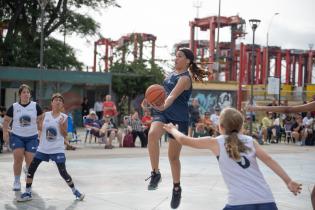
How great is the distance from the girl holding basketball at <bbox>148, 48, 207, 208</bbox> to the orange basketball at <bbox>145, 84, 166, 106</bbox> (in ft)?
0.39

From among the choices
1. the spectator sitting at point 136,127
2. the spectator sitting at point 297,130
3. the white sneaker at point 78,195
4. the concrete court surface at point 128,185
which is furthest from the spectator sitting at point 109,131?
the white sneaker at point 78,195

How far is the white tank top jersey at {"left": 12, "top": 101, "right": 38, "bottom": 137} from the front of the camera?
8875 mm

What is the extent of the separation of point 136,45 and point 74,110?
11.5 m

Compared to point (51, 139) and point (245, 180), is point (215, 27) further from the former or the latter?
point (245, 180)

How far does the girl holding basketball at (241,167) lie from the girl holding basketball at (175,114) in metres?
1.93

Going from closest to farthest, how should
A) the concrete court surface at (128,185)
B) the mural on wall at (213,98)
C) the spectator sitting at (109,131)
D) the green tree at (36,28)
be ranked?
1. the concrete court surface at (128,185)
2. the spectator sitting at (109,131)
3. the green tree at (36,28)
4. the mural on wall at (213,98)

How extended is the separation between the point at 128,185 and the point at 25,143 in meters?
2.07

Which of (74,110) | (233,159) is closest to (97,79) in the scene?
(74,110)

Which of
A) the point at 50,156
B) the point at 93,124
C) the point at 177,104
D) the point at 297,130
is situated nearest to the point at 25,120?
the point at 50,156

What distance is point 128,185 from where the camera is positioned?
32.5 feet

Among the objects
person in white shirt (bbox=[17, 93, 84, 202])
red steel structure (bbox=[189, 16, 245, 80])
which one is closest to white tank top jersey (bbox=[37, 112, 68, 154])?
person in white shirt (bbox=[17, 93, 84, 202])

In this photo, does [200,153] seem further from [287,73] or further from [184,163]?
[287,73]

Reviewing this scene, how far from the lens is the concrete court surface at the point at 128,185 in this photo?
8.02 metres

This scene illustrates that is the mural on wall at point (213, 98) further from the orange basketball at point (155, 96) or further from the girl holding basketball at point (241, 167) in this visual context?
the girl holding basketball at point (241, 167)
